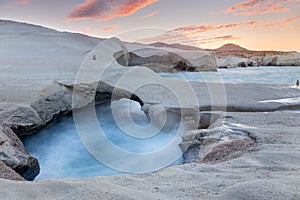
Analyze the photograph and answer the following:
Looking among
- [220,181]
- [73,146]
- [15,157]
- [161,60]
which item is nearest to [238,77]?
[161,60]

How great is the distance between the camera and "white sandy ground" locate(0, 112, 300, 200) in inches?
65.7

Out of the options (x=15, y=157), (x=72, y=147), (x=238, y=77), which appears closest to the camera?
(x=15, y=157)

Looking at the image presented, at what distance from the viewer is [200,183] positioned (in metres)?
1.99

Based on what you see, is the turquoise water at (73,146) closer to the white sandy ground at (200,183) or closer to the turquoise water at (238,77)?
the white sandy ground at (200,183)

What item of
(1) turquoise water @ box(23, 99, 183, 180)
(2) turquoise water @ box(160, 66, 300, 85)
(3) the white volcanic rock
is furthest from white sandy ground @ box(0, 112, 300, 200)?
(3) the white volcanic rock

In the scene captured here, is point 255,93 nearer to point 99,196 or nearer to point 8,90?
point 8,90

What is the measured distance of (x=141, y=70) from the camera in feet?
27.5

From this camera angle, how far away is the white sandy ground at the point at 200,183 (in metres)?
1.67

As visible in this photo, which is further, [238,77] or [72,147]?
[238,77]

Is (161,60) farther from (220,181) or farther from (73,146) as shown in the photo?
(220,181)

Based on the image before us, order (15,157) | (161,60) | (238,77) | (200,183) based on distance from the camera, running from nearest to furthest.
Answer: (200,183), (15,157), (238,77), (161,60)

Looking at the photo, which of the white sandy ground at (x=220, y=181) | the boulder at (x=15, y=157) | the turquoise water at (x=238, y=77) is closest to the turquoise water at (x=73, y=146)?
the boulder at (x=15, y=157)

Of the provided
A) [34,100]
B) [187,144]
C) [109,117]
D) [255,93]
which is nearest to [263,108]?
[255,93]

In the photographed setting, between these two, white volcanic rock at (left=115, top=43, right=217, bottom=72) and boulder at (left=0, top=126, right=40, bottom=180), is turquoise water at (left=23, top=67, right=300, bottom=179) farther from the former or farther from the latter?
white volcanic rock at (left=115, top=43, right=217, bottom=72)
